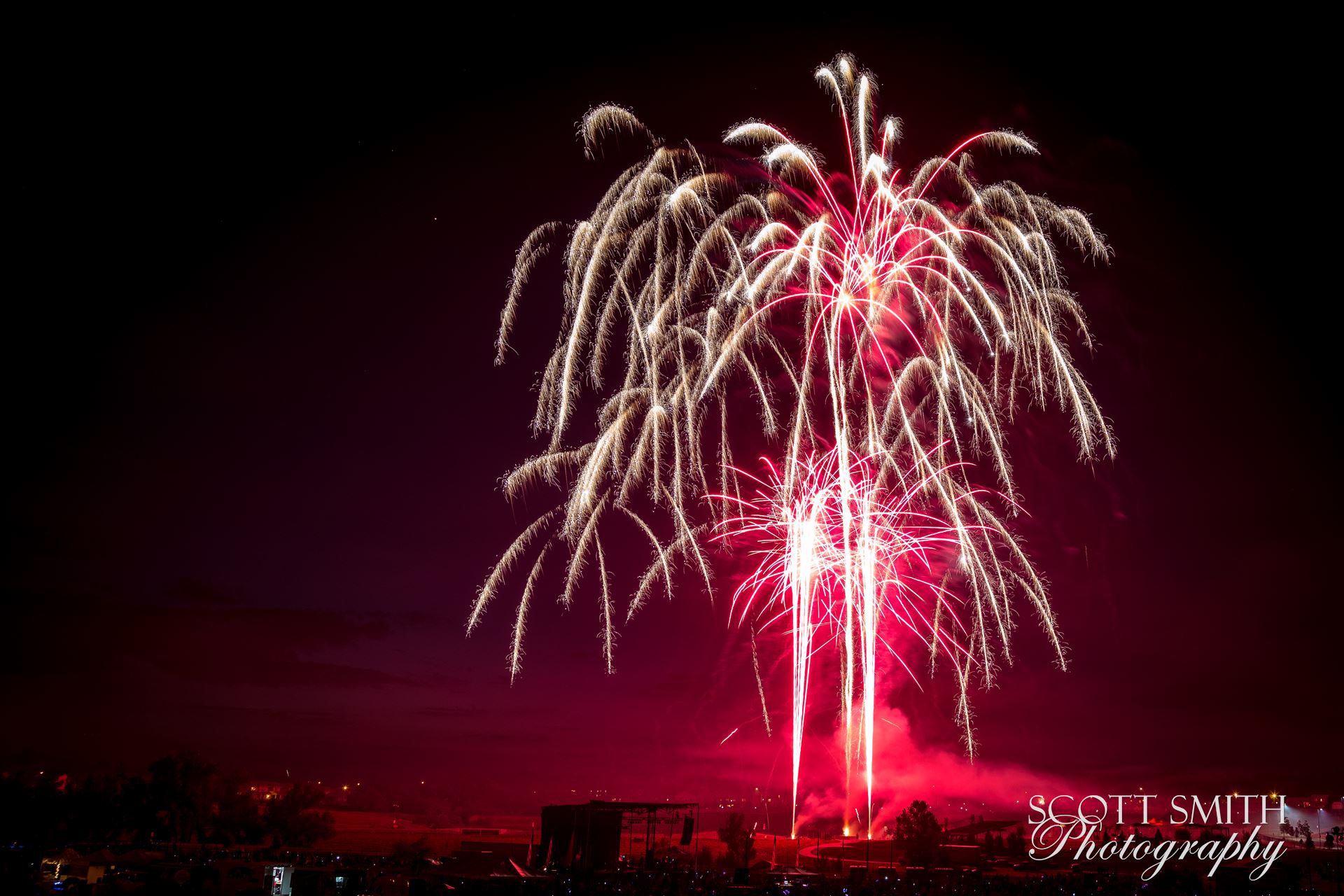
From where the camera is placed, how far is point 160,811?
121 feet

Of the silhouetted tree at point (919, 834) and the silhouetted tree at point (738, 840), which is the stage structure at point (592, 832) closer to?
the silhouetted tree at point (738, 840)

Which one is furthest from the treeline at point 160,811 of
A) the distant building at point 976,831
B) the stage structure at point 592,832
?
the distant building at point 976,831

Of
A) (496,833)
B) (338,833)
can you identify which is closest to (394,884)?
(338,833)

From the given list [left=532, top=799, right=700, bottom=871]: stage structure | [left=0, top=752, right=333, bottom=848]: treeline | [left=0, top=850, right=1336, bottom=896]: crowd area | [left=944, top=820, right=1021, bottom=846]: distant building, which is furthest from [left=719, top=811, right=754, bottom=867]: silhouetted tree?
[left=0, top=752, right=333, bottom=848]: treeline

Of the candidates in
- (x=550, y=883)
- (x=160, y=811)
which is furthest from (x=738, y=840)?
(x=160, y=811)

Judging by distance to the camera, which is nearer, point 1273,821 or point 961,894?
point 961,894

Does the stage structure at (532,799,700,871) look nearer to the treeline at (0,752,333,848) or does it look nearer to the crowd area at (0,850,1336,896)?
the crowd area at (0,850,1336,896)

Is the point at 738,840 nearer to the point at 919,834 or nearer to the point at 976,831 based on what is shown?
the point at 919,834

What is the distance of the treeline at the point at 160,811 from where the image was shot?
112ft

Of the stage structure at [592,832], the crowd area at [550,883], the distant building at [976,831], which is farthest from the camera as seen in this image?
the distant building at [976,831]

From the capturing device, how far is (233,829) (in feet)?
127

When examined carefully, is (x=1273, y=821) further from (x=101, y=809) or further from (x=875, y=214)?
(x=101, y=809)

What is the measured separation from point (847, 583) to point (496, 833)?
4694 cm

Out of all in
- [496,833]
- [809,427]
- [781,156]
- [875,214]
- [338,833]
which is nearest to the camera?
[781,156]
